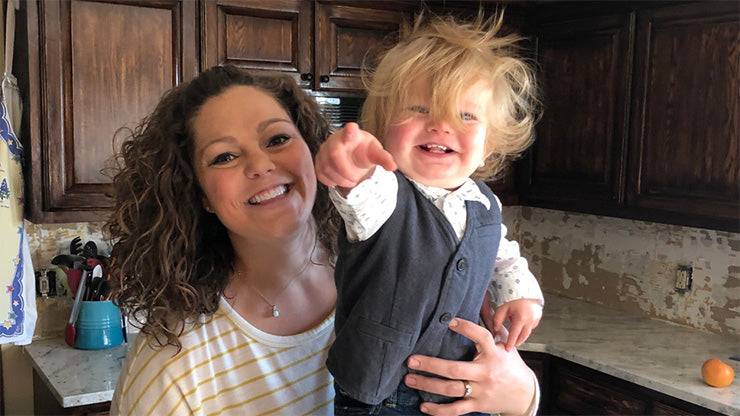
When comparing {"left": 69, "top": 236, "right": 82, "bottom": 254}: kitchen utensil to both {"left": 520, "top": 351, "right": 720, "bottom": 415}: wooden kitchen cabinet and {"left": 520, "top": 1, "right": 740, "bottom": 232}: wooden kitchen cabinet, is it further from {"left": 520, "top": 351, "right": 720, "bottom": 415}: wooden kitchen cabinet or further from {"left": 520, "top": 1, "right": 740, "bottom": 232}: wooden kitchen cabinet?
{"left": 520, "top": 1, "right": 740, "bottom": 232}: wooden kitchen cabinet

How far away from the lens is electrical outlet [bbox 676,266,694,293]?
279 cm

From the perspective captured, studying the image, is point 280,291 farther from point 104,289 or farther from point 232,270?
point 104,289

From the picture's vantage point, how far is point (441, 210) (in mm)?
1040

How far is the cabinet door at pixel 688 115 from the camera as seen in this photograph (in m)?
2.26

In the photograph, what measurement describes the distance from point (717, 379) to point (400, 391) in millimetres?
1470

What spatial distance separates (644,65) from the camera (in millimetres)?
2521

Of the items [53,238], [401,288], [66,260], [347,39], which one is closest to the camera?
[401,288]

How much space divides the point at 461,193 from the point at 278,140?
362mm

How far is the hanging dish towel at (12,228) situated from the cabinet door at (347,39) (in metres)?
1.12

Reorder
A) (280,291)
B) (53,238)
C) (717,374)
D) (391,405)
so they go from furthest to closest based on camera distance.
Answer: (53,238)
(717,374)
(280,291)
(391,405)

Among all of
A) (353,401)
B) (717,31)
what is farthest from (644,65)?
(353,401)

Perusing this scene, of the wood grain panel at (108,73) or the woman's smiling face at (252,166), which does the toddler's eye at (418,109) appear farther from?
the wood grain panel at (108,73)

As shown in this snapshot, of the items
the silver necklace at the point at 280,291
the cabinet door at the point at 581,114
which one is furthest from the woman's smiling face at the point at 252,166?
the cabinet door at the point at 581,114

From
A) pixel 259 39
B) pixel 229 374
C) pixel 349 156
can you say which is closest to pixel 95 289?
pixel 259 39
